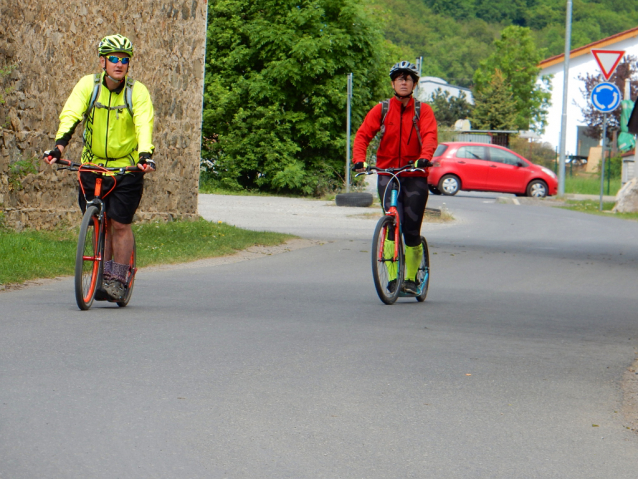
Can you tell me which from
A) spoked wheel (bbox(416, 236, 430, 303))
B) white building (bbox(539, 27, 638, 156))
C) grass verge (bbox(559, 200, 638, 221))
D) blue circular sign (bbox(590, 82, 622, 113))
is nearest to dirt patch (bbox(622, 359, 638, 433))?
spoked wheel (bbox(416, 236, 430, 303))

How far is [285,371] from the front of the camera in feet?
18.3

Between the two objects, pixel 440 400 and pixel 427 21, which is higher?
pixel 427 21

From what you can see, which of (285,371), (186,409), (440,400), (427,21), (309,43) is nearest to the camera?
(186,409)

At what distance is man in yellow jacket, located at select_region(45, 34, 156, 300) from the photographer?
7352mm

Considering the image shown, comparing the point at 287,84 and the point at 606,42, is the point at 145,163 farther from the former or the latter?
the point at 606,42

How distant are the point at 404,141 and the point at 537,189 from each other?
2414 centimetres

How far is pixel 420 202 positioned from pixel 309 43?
1875cm

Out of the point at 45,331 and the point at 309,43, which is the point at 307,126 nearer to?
the point at 309,43

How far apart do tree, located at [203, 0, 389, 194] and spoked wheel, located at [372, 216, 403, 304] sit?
18.7 meters

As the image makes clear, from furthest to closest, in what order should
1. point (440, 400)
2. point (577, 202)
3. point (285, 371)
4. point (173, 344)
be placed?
point (577, 202)
point (173, 344)
point (285, 371)
point (440, 400)

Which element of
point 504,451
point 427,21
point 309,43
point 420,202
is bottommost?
point 504,451

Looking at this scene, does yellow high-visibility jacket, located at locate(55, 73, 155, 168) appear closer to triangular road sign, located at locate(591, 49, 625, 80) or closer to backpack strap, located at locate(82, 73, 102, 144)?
backpack strap, located at locate(82, 73, 102, 144)

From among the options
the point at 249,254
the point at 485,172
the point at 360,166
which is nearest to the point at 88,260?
the point at 360,166

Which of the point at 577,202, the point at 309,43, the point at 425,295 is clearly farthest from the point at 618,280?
the point at 577,202
